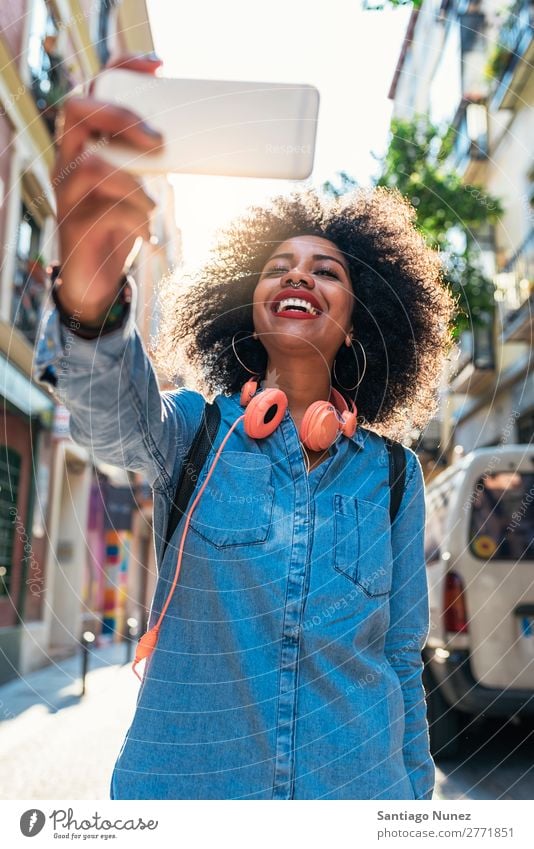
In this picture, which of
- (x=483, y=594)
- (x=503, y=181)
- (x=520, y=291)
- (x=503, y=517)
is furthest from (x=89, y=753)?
(x=503, y=181)

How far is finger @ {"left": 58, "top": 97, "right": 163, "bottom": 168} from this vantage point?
0.71 metres

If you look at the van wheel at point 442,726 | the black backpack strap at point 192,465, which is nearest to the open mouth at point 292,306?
the black backpack strap at point 192,465

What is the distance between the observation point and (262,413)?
1.31 m

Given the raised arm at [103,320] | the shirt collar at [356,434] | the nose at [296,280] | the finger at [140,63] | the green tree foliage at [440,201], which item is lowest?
the green tree foliage at [440,201]

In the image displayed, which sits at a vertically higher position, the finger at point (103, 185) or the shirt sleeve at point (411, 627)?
the finger at point (103, 185)

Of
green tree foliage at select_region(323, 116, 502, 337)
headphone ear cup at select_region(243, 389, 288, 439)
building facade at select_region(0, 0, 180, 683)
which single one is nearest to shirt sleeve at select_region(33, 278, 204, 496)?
headphone ear cup at select_region(243, 389, 288, 439)

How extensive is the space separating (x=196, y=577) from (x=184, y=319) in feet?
2.80

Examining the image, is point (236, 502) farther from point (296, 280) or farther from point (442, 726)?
point (442, 726)

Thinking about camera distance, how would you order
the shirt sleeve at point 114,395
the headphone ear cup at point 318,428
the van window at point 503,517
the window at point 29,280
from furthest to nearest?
the window at point 29,280
the van window at point 503,517
the headphone ear cup at point 318,428
the shirt sleeve at point 114,395

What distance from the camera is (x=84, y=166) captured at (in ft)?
2.42

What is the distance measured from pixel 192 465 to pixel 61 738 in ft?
14.2

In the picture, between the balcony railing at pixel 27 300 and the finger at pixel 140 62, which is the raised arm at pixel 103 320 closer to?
the finger at pixel 140 62

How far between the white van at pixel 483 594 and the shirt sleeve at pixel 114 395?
282cm

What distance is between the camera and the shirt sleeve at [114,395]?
92cm
